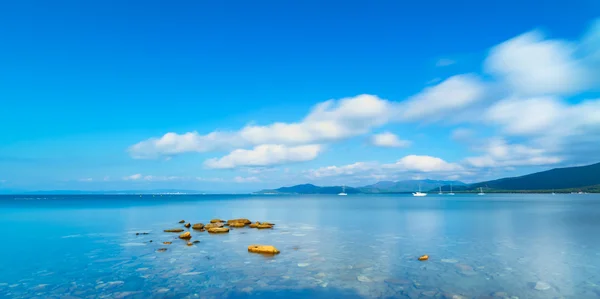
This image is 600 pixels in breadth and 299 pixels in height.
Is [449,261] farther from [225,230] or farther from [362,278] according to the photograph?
[225,230]

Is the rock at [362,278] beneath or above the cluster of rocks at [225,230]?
beneath

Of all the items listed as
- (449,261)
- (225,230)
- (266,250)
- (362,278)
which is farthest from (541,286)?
(225,230)

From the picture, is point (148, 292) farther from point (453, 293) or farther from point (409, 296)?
point (453, 293)

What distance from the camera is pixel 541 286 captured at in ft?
72.4

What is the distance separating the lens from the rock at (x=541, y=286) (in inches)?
851

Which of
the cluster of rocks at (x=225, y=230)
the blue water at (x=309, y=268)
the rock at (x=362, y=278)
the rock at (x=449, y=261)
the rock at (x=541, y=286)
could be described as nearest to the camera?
the blue water at (x=309, y=268)

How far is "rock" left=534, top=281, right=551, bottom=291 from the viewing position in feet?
70.9

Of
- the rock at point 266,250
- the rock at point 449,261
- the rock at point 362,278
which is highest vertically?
the rock at point 266,250

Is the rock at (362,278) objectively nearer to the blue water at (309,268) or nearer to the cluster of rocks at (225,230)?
the blue water at (309,268)

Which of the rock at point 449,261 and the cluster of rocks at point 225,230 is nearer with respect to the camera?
the rock at point 449,261

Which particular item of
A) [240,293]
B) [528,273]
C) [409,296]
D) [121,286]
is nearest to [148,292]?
[121,286]

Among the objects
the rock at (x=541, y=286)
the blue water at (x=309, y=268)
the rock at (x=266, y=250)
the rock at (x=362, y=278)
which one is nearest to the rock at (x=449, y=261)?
the blue water at (x=309, y=268)

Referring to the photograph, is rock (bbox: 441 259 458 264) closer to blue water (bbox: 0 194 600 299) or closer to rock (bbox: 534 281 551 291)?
blue water (bbox: 0 194 600 299)

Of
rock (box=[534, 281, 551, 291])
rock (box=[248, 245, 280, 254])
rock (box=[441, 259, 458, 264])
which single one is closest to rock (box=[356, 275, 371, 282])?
rock (box=[441, 259, 458, 264])
